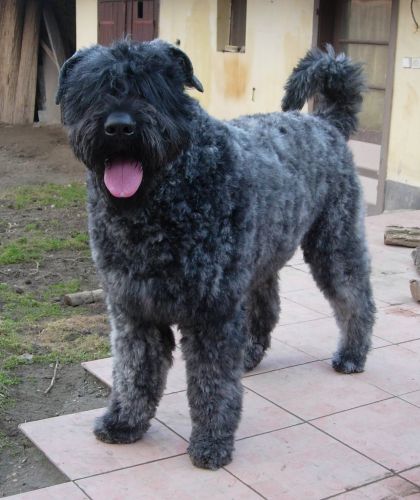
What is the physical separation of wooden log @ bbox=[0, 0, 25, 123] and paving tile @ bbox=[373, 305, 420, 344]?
11.8 metres

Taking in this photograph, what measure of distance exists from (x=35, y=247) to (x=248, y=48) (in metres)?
4.83

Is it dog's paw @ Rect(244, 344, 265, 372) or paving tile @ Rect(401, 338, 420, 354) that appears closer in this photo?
dog's paw @ Rect(244, 344, 265, 372)

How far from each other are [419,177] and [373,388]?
4656 mm

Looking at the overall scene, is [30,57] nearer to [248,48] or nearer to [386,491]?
[248,48]

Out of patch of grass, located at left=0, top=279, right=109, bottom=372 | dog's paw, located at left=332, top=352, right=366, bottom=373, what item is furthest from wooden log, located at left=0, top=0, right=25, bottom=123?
dog's paw, located at left=332, top=352, right=366, bottom=373

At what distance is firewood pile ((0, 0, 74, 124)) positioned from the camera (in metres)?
15.0

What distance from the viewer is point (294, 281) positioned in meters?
5.80

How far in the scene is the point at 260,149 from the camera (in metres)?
3.50

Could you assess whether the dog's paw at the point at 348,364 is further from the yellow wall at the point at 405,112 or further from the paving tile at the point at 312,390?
the yellow wall at the point at 405,112

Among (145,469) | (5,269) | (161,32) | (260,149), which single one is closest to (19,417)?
(145,469)

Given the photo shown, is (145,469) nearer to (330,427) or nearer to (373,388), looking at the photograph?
(330,427)

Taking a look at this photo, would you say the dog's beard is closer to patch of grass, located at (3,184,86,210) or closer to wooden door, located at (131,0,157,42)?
patch of grass, located at (3,184,86,210)

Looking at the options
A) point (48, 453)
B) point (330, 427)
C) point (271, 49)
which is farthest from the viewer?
point (271, 49)

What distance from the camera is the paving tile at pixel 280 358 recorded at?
169 inches
